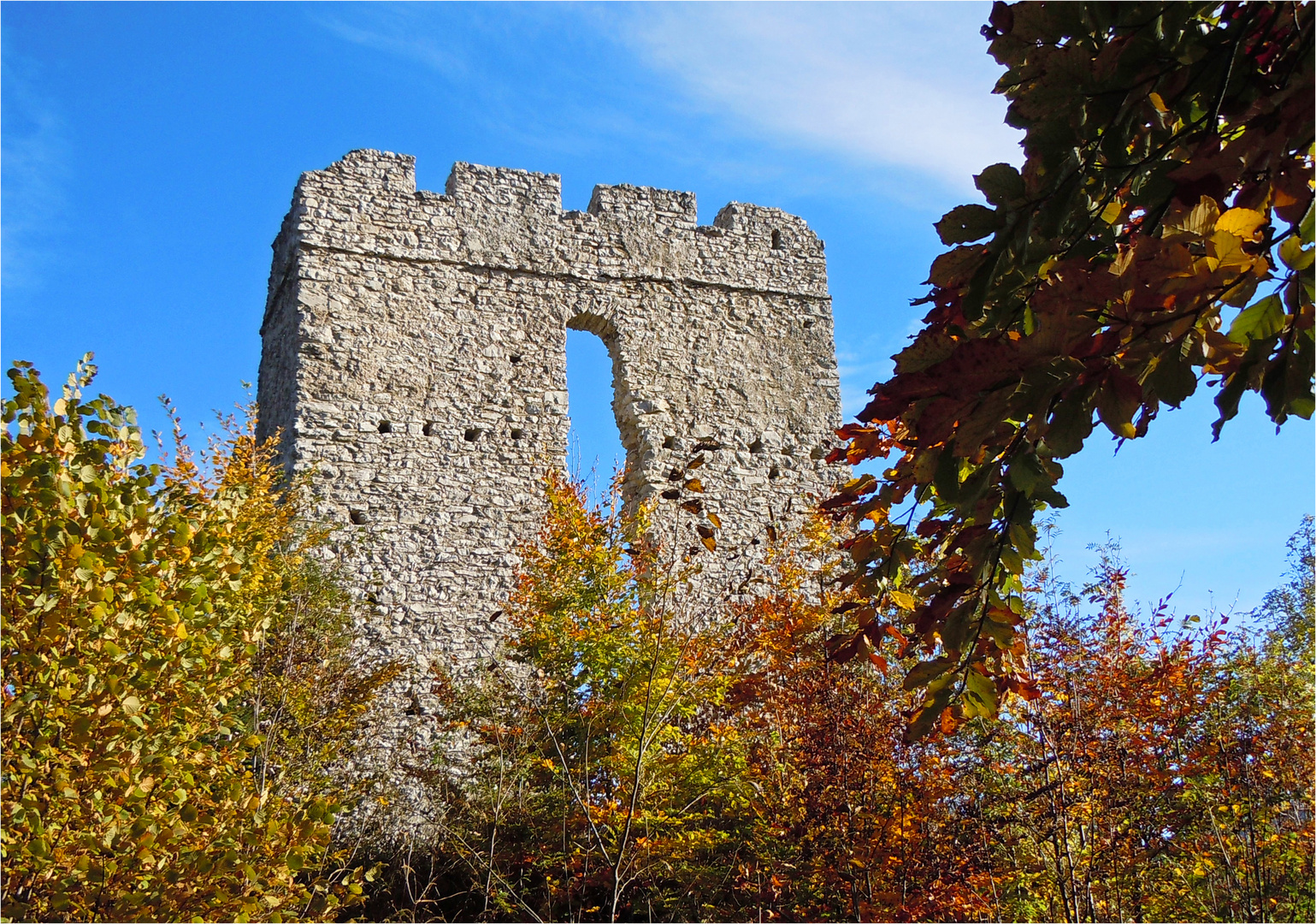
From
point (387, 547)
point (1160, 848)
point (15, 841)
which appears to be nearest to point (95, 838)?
point (15, 841)

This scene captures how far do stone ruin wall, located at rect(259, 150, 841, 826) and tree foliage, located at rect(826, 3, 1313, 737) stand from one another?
828 cm

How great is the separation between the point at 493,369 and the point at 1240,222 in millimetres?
9727

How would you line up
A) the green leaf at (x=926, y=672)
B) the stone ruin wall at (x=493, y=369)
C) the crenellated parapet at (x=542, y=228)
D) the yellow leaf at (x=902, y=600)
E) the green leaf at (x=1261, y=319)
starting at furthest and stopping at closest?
1. the crenellated parapet at (x=542, y=228)
2. the stone ruin wall at (x=493, y=369)
3. the yellow leaf at (x=902, y=600)
4. the green leaf at (x=926, y=672)
5. the green leaf at (x=1261, y=319)

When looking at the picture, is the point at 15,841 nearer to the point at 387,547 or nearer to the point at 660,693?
the point at 660,693

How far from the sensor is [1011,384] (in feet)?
5.03

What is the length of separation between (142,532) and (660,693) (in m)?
4.28

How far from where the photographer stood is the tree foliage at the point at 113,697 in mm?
3236

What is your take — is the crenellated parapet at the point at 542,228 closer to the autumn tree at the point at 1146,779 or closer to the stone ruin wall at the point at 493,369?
the stone ruin wall at the point at 493,369

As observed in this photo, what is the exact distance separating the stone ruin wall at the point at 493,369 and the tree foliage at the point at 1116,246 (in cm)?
828

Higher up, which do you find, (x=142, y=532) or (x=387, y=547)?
(x=387, y=547)

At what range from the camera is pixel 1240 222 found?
56.7 inches

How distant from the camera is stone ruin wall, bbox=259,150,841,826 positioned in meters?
9.97

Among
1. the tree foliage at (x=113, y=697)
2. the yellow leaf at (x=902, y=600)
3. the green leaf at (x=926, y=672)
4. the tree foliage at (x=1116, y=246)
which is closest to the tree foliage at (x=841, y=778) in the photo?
the tree foliage at (x=113, y=697)

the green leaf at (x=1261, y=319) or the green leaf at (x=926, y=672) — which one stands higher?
the green leaf at (x=1261, y=319)
